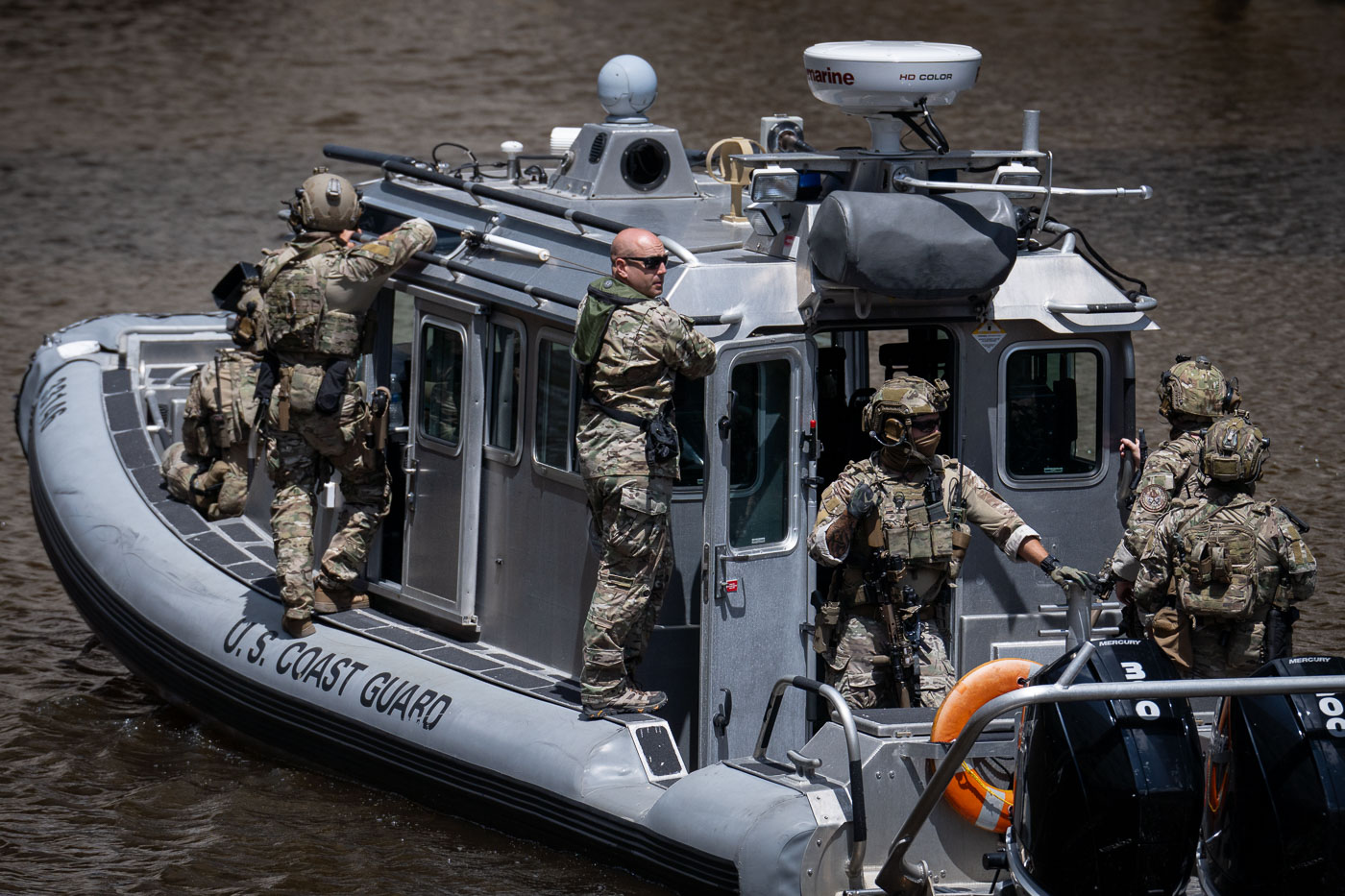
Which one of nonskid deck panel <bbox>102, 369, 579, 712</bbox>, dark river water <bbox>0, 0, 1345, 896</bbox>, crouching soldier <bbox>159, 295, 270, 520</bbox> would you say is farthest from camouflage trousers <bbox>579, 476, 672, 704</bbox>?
crouching soldier <bbox>159, 295, 270, 520</bbox>

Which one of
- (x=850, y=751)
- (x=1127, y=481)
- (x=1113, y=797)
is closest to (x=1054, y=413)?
(x=1127, y=481)

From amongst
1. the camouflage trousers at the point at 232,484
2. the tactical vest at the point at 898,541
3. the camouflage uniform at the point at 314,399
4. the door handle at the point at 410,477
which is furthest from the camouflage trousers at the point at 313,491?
the tactical vest at the point at 898,541

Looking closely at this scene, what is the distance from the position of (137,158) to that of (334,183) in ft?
43.2

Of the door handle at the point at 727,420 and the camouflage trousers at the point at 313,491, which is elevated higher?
the door handle at the point at 727,420

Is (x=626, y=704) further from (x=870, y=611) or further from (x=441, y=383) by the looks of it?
(x=441, y=383)

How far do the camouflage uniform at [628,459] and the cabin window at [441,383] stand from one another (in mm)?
1037

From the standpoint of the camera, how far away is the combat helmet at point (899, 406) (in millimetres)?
5723

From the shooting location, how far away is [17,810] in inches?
285

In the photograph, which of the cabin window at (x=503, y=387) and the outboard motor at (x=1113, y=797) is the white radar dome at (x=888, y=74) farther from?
the outboard motor at (x=1113, y=797)

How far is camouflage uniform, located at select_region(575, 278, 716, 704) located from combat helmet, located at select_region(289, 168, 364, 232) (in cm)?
149

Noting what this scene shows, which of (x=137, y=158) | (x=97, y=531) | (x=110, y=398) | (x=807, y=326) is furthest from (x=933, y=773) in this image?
(x=137, y=158)

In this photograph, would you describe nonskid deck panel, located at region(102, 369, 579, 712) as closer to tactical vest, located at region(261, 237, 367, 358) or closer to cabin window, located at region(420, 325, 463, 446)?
cabin window, located at region(420, 325, 463, 446)

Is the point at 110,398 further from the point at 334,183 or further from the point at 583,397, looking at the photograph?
the point at 583,397

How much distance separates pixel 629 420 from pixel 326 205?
1771mm
